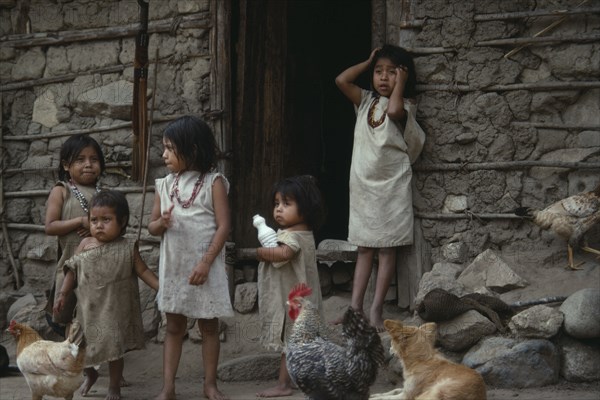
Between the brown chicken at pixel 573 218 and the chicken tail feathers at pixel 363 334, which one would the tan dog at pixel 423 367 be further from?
the brown chicken at pixel 573 218

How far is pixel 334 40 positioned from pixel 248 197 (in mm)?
2699

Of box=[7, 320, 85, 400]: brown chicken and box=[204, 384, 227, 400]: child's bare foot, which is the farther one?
box=[204, 384, 227, 400]: child's bare foot

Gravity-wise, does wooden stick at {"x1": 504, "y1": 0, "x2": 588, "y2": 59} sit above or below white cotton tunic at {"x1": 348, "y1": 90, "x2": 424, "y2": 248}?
above

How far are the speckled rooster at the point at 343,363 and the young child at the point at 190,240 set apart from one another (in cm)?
88

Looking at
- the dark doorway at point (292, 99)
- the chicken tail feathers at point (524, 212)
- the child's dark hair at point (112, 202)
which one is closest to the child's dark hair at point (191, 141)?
the child's dark hair at point (112, 202)

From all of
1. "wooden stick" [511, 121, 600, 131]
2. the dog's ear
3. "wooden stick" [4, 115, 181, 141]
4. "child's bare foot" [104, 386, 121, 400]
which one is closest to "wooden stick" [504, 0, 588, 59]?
"wooden stick" [511, 121, 600, 131]

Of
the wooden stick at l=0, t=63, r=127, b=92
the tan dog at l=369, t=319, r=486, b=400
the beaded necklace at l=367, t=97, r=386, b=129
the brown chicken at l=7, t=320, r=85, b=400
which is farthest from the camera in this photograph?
the wooden stick at l=0, t=63, r=127, b=92

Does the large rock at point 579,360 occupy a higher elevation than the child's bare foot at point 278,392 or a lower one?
higher

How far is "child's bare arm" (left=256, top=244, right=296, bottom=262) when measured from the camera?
5141 millimetres

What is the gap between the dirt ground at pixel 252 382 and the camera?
16.9 feet

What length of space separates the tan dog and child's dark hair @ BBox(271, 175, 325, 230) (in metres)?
1.07

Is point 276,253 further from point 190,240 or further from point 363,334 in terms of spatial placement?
point 363,334

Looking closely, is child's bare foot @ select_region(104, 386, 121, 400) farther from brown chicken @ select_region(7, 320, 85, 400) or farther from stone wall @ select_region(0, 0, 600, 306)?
stone wall @ select_region(0, 0, 600, 306)

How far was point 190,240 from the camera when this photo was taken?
→ 17.0ft
